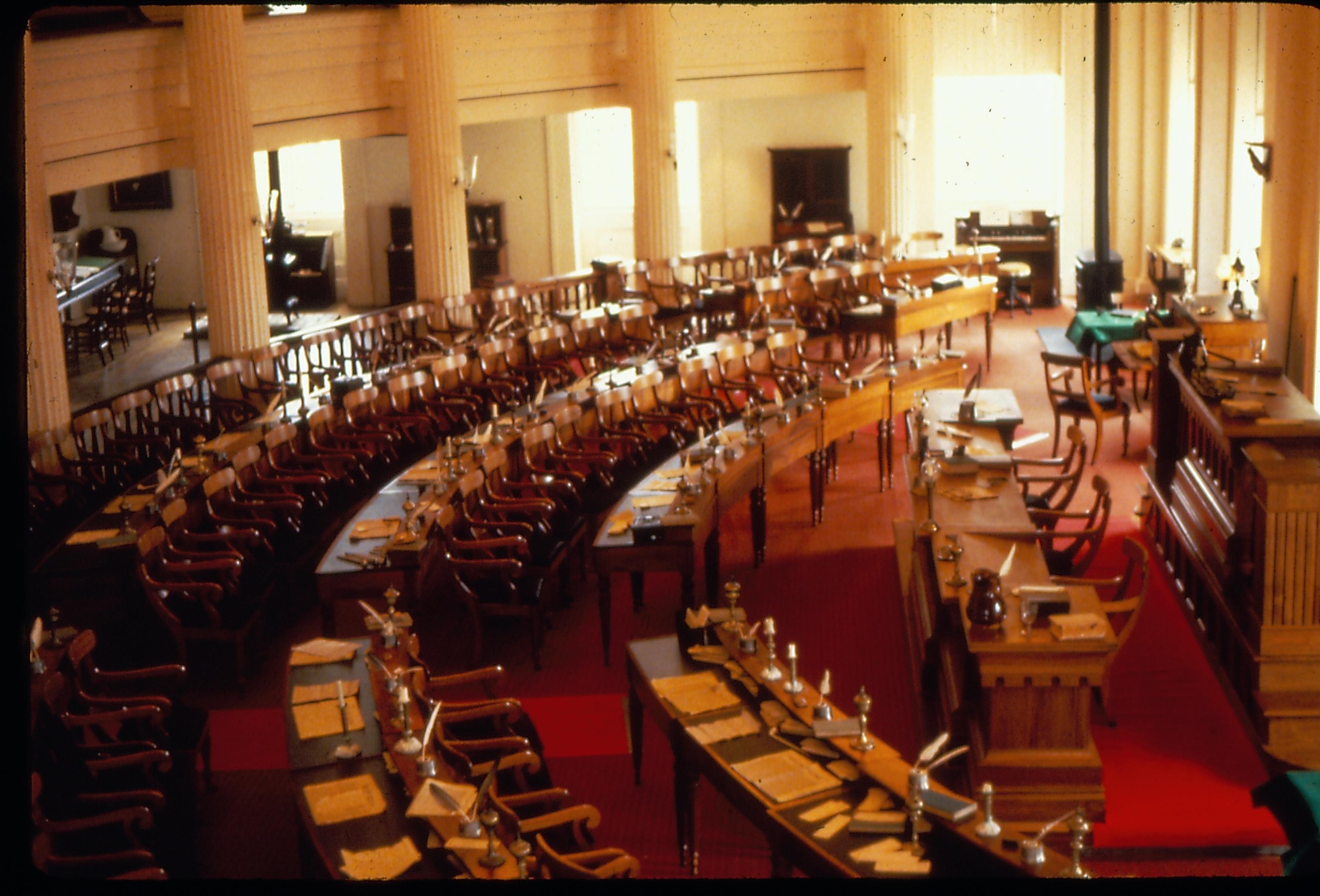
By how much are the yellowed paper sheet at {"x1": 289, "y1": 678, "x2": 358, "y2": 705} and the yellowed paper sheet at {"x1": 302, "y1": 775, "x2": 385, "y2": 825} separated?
780 mm

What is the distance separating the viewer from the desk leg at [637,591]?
9695mm

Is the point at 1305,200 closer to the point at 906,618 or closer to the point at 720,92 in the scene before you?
the point at 906,618

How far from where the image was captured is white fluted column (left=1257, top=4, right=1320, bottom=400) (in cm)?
1011

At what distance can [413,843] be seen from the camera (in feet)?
17.5

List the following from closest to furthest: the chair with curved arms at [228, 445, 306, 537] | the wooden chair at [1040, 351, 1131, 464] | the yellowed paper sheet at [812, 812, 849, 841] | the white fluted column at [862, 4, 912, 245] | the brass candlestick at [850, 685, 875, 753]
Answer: the yellowed paper sheet at [812, 812, 849, 841]
the brass candlestick at [850, 685, 875, 753]
the chair with curved arms at [228, 445, 306, 537]
the wooden chair at [1040, 351, 1131, 464]
the white fluted column at [862, 4, 912, 245]

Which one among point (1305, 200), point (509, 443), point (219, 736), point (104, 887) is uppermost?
point (1305, 200)

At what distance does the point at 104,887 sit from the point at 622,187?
1832 cm

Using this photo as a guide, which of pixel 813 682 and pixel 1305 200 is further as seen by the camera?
pixel 1305 200

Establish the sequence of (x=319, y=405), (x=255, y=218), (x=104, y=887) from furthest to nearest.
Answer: (x=255, y=218), (x=319, y=405), (x=104, y=887)

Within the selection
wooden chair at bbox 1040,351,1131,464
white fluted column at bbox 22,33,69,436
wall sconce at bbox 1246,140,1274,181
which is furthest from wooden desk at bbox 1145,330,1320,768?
white fluted column at bbox 22,33,69,436

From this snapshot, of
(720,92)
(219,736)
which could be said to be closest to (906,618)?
(219,736)

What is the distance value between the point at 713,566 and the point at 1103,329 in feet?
24.1

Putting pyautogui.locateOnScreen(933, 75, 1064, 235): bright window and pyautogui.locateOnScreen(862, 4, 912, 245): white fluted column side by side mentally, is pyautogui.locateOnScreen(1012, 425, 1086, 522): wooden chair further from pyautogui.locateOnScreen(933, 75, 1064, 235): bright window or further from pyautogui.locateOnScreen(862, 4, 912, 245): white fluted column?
pyautogui.locateOnScreen(933, 75, 1064, 235): bright window

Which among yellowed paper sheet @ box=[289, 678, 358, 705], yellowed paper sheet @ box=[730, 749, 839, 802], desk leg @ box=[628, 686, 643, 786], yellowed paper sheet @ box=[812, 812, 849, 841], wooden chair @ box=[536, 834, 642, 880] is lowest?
desk leg @ box=[628, 686, 643, 786]
